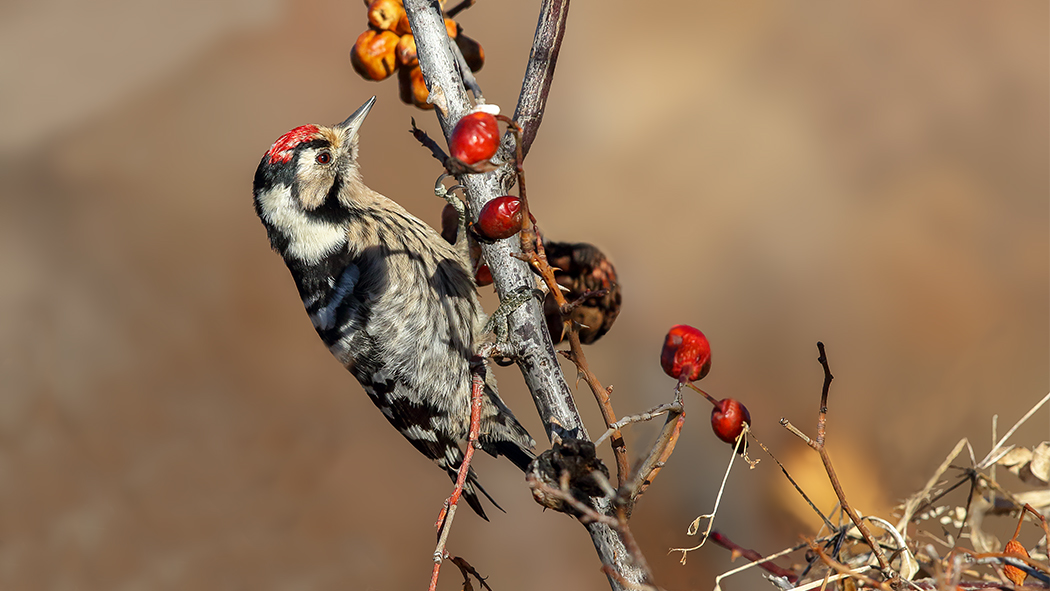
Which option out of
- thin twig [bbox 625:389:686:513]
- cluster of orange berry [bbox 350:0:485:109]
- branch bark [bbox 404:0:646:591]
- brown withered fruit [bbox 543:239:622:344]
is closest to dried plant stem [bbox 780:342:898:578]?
thin twig [bbox 625:389:686:513]

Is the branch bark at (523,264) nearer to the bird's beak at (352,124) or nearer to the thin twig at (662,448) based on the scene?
the thin twig at (662,448)

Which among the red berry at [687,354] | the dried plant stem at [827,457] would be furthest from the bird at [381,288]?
the dried plant stem at [827,457]

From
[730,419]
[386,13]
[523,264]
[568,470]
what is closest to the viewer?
[568,470]

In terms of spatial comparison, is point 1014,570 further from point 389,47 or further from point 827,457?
point 389,47

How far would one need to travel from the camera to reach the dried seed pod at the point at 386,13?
0.78m

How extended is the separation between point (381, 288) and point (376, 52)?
411mm

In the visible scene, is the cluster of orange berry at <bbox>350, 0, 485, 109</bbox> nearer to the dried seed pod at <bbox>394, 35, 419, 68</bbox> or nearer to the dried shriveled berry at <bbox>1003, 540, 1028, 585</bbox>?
the dried seed pod at <bbox>394, 35, 419, 68</bbox>

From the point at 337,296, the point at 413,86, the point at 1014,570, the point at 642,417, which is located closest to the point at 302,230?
the point at 337,296

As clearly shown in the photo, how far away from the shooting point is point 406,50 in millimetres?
791

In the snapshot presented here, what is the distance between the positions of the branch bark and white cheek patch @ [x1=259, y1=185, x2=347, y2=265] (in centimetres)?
49

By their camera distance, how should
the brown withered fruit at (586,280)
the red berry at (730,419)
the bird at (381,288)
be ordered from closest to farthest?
the red berry at (730,419) → the brown withered fruit at (586,280) → the bird at (381,288)

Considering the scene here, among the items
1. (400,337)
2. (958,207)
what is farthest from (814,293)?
(400,337)

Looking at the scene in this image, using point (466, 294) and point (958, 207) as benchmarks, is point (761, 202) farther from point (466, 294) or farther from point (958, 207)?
point (466, 294)

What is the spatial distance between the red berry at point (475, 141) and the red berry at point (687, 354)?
243mm
